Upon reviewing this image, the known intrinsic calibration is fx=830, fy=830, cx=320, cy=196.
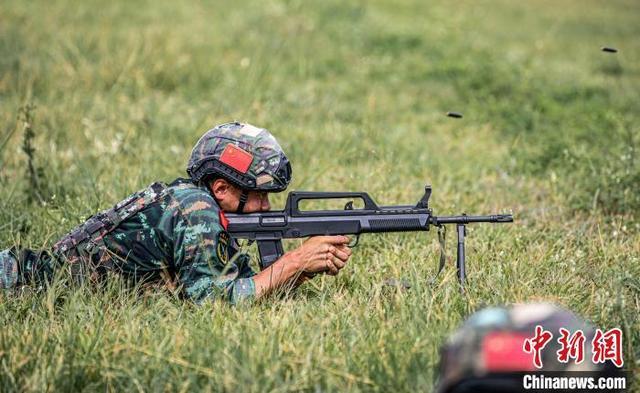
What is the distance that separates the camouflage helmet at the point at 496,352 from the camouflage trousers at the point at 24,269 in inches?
86.0

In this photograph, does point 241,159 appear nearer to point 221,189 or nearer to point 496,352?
point 221,189

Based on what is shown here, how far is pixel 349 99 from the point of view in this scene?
30.2 feet

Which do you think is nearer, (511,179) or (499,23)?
(511,179)

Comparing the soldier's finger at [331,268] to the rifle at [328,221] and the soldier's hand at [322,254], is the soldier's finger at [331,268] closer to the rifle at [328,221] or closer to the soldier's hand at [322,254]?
the soldier's hand at [322,254]

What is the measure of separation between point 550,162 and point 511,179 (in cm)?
47

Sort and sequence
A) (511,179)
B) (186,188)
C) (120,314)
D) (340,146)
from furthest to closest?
(340,146), (511,179), (186,188), (120,314)

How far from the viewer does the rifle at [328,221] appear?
4.15 metres

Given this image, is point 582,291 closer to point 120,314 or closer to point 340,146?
point 120,314

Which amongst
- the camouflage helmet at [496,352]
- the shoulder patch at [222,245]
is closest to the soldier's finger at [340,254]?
the shoulder patch at [222,245]

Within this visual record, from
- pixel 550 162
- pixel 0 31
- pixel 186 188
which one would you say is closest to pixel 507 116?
pixel 550 162

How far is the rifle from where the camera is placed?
13.6 feet

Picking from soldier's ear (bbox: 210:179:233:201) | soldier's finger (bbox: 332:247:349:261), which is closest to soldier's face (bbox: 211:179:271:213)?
soldier's ear (bbox: 210:179:233:201)

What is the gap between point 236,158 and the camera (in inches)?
160

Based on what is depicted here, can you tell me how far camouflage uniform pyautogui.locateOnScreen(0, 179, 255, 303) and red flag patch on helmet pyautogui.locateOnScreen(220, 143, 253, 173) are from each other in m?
0.19
